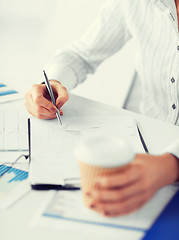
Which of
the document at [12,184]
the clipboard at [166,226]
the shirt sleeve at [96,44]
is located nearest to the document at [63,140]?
the document at [12,184]

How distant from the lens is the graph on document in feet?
1.99

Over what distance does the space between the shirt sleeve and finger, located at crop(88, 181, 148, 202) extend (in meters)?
0.69

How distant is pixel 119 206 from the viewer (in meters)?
0.51

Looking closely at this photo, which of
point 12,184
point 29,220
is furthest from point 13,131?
point 29,220

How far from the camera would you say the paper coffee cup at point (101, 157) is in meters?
0.48

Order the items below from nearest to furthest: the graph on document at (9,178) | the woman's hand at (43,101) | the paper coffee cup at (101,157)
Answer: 1. the paper coffee cup at (101,157)
2. the graph on document at (9,178)
3. the woman's hand at (43,101)

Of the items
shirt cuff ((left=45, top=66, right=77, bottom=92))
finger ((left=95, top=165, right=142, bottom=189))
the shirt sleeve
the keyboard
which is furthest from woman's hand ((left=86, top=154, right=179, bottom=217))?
the shirt sleeve

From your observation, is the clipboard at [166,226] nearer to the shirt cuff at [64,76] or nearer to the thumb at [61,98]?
the thumb at [61,98]

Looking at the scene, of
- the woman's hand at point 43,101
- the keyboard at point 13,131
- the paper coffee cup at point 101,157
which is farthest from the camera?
the woman's hand at point 43,101

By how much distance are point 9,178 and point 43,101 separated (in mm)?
281

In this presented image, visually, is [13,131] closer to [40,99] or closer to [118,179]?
[40,99]

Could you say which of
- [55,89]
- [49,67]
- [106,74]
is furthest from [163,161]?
[106,74]

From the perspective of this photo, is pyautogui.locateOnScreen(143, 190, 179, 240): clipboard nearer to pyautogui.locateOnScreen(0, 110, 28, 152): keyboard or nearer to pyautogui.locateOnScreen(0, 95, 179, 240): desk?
pyautogui.locateOnScreen(0, 95, 179, 240): desk

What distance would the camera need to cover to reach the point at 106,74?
2.21 meters
